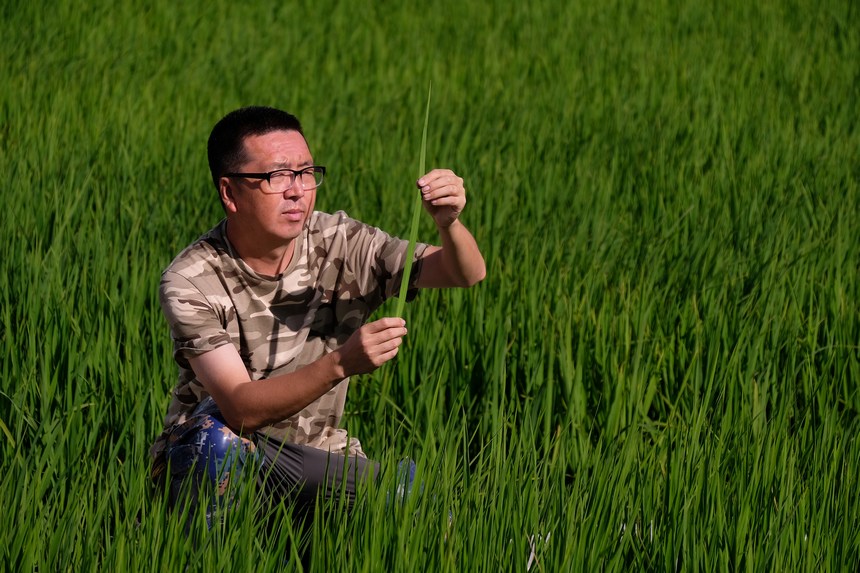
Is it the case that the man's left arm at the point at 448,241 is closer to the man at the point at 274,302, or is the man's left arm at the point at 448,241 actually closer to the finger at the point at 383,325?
Result: the man at the point at 274,302

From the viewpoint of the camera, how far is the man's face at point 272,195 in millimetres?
1928

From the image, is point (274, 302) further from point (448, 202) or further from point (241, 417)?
point (448, 202)

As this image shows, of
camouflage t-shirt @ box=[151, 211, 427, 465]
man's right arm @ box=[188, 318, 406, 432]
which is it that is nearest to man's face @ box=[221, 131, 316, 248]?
camouflage t-shirt @ box=[151, 211, 427, 465]

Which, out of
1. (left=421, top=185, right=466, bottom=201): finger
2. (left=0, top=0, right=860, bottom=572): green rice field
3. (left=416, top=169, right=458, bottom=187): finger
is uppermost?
(left=416, top=169, right=458, bottom=187): finger

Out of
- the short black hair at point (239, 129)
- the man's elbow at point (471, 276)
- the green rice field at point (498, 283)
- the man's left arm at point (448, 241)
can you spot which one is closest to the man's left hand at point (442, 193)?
the man's left arm at point (448, 241)

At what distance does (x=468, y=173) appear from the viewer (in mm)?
4348

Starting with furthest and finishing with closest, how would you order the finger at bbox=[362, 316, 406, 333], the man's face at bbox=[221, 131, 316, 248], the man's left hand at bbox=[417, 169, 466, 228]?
the man's face at bbox=[221, 131, 316, 248] → the man's left hand at bbox=[417, 169, 466, 228] → the finger at bbox=[362, 316, 406, 333]

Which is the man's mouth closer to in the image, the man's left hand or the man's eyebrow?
the man's eyebrow

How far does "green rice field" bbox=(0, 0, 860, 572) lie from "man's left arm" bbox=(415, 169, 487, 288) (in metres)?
0.24

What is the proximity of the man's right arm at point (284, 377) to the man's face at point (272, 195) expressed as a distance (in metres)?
0.21

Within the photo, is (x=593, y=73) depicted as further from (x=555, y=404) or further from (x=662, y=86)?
(x=555, y=404)

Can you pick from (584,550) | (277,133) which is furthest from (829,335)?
(277,133)

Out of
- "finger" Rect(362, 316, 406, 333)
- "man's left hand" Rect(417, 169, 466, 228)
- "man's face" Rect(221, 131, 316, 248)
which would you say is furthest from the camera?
"man's face" Rect(221, 131, 316, 248)

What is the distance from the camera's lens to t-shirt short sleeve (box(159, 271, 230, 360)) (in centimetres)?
190
